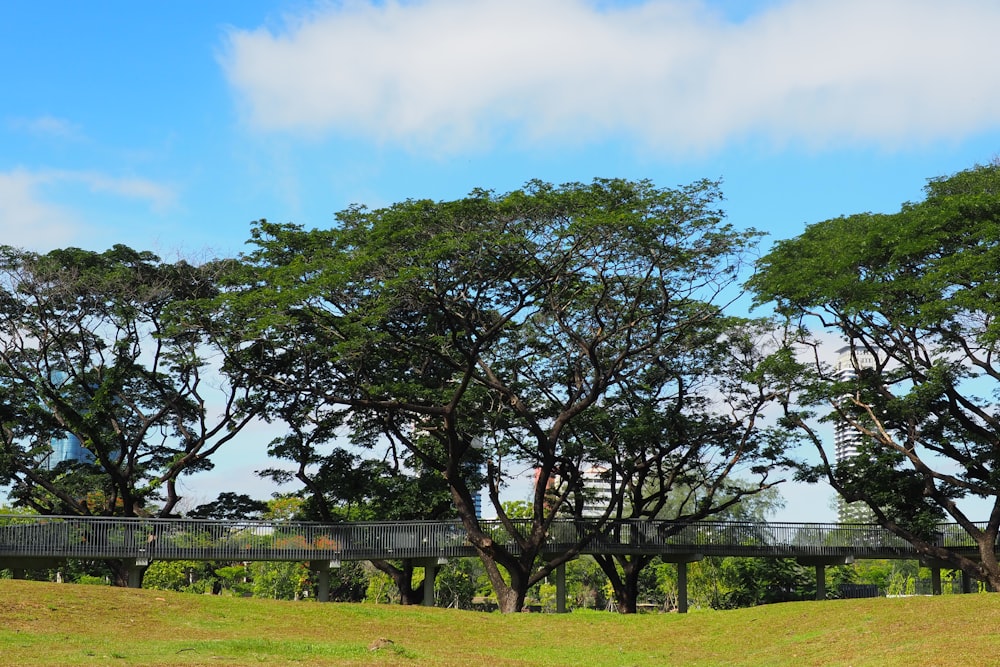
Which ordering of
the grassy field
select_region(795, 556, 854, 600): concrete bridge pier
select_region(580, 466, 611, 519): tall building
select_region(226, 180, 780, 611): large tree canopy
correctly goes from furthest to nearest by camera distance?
1. select_region(795, 556, 854, 600): concrete bridge pier
2. select_region(580, 466, 611, 519): tall building
3. select_region(226, 180, 780, 611): large tree canopy
4. the grassy field

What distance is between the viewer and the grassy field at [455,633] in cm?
1625

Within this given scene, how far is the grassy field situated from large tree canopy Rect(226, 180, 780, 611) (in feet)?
21.6

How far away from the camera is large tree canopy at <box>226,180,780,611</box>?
88.1 ft

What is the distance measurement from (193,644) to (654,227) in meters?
14.9

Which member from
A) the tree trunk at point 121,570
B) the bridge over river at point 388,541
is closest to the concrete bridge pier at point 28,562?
the bridge over river at point 388,541

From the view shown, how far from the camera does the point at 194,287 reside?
32188mm

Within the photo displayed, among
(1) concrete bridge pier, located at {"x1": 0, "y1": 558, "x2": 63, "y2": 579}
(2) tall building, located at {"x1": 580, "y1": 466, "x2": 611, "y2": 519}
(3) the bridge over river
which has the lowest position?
(1) concrete bridge pier, located at {"x1": 0, "y1": 558, "x2": 63, "y2": 579}

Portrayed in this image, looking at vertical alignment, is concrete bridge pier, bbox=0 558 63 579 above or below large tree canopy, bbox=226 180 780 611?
below

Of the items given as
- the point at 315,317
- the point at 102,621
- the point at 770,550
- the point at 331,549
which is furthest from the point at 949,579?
the point at 102,621

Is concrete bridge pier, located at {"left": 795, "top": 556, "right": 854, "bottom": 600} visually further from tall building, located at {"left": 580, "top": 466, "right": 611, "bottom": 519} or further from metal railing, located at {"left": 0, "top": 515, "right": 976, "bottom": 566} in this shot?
tall building, located at {"left": 580, "top": 466, "right": 611, "bottom": 519}

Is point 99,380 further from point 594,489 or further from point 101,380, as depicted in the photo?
point 594,489

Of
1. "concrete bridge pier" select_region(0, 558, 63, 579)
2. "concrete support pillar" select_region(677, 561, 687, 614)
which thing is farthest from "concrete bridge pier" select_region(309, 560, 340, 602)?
"concrete support pillar" select_region(677, 561, 687, 614)

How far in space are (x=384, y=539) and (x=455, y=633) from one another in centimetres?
1016

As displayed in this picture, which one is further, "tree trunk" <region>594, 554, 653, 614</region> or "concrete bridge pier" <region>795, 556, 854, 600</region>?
"concrete bridge pier" <region>795, 556, 854, 600</region>
